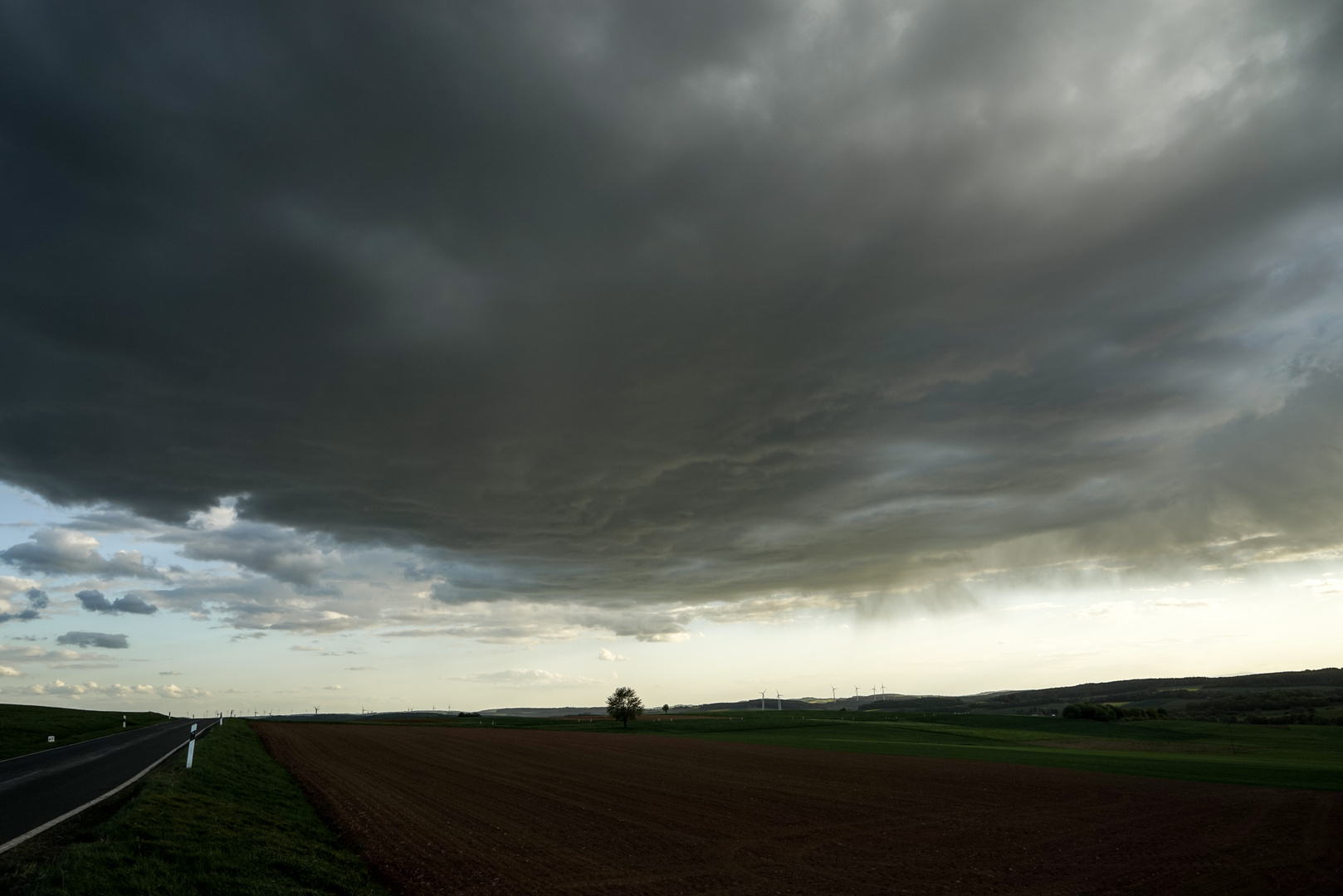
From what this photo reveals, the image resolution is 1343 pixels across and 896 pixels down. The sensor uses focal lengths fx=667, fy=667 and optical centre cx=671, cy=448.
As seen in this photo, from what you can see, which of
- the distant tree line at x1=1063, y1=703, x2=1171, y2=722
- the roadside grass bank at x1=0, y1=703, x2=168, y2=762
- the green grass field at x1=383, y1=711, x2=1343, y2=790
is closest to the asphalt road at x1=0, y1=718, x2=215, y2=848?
the roadside grass bank at x1=0, y1=703, x2=168, y2=762

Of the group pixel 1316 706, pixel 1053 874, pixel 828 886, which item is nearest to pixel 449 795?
pixel 828 886

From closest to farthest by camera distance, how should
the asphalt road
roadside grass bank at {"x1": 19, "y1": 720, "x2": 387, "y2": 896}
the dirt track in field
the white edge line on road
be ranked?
roadside grass bank at {"x1": 19, "y1": 720, "x2": 387, "y2": 896}
the white edge line on road
the dirt track in field
the asphalt road

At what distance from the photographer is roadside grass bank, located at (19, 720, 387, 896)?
44.0 ft

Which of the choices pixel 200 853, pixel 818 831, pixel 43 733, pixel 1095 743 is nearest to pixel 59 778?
pixel 200 853

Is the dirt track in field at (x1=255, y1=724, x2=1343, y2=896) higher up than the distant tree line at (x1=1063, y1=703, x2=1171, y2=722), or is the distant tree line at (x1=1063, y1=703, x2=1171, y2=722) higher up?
the dirt track in field at (x1=255, y1=724, x2=1343, y2=896)

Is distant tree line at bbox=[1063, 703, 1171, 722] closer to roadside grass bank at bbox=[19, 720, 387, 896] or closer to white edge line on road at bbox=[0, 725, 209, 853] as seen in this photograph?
roadside grass bank at bbox=[19, 720, 387, 896]

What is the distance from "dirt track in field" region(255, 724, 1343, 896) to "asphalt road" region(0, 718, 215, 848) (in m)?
8.53

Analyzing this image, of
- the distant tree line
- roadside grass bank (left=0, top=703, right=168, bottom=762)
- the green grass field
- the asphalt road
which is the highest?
the asphalt road

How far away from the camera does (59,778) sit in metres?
31.3

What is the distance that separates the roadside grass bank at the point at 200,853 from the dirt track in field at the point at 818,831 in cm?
173

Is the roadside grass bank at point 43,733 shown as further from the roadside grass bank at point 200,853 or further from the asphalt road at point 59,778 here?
the roadside grass bank at point 200,853

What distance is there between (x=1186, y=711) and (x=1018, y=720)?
74.7 meters

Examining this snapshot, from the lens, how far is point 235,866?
1581cm

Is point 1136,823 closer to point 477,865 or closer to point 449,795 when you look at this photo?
point 477,865
